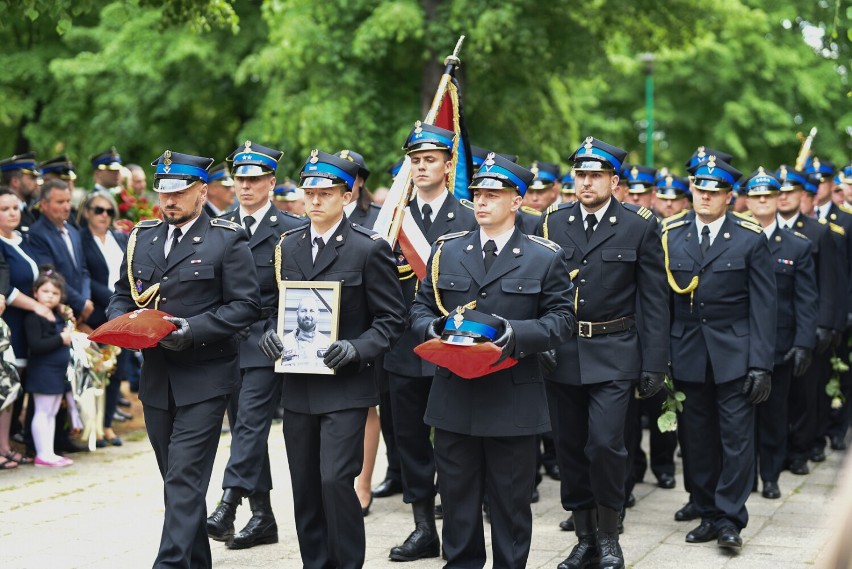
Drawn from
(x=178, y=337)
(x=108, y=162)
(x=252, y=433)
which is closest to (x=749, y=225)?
(x=252, y=433)

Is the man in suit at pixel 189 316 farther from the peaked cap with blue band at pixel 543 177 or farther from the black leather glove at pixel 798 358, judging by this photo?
the peaked cap with blue band at pixel 543 177

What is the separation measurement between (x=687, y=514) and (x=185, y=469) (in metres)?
4.19

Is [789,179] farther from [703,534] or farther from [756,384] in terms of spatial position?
[703,534]

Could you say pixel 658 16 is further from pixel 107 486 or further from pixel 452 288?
pixel 452 288

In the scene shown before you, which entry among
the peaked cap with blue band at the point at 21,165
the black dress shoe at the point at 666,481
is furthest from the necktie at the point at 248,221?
the peaked cap with blue band at the point at 21,165

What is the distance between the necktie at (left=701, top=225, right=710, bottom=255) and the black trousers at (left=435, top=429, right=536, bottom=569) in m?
2.74

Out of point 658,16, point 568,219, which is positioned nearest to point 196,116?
point 658,16

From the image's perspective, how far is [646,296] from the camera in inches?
310

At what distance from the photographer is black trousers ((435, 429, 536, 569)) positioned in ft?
21.5

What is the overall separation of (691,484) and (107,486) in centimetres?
461

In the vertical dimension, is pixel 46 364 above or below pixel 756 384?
below

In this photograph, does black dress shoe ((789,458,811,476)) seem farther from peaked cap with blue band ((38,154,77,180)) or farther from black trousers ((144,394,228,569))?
peaked cap with blue band ((38,154,77,180))

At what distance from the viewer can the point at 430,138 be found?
313 inches

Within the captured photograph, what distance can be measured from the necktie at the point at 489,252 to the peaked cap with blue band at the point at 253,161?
7.13 ft
